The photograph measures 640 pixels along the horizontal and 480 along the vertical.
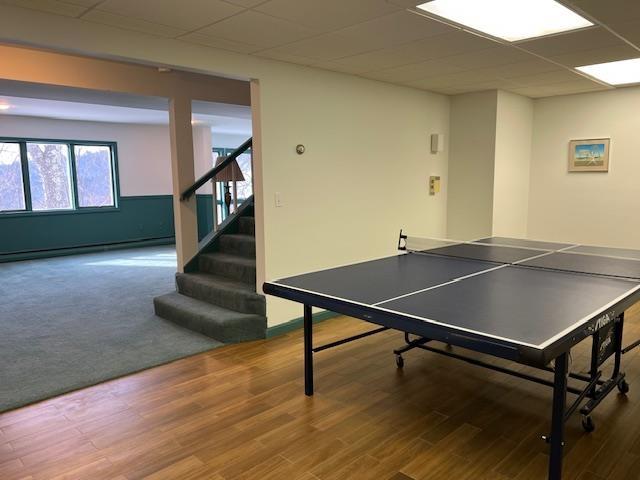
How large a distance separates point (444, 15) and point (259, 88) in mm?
1625

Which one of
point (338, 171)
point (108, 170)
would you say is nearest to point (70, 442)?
point (338, 171)

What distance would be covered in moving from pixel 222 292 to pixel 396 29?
2.72m

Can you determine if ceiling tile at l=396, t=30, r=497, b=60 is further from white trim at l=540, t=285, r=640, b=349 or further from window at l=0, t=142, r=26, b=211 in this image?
window at l=0, t=142, r=26, b=211

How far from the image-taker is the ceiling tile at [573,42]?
328 cm

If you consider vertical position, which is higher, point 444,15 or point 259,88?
point 444,15

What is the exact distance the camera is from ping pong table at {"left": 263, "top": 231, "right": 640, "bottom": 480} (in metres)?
1.83

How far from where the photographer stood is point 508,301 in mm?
2248

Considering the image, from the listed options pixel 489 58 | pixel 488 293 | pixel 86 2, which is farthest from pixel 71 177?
pixel 488 293

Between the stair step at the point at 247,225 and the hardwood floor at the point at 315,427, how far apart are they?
7.27 ft

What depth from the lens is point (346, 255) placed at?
4820 millimetres

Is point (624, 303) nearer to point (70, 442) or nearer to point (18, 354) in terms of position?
point (70, 442)

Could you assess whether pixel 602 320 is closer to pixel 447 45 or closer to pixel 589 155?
pixel 447 45

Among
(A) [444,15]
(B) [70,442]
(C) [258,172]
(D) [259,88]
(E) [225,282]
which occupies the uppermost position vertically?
(A) [444,15]

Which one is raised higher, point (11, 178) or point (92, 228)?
point (11, 178)
